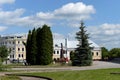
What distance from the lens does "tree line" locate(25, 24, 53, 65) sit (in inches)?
2242

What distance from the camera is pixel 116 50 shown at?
509 feet

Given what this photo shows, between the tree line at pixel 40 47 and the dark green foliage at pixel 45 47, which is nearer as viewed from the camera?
the dark green foliage at pixel 45 47

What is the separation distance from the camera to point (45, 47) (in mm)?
57156

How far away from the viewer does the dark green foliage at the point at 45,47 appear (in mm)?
56688

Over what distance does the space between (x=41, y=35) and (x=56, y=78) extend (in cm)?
3360

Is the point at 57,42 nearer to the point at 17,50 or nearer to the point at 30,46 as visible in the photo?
the point at 17,50

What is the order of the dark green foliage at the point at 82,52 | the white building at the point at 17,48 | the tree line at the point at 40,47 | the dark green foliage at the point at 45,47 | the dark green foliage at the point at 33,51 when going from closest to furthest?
1. the dark green foliage at the point at 82,52
2. the dark green foliage at the point at 45,47
3. the tree line at the point at 40,47
4. the dark green foliage at the point at 33,51
5. the white building at the point at 17,48

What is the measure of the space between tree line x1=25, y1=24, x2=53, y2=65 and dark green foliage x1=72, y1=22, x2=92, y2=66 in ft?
15.3

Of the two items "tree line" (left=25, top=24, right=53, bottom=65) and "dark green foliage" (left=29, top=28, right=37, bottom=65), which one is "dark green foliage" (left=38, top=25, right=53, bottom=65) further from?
"dark green foliage" (left=29, top=28, right=37, bottom=65)

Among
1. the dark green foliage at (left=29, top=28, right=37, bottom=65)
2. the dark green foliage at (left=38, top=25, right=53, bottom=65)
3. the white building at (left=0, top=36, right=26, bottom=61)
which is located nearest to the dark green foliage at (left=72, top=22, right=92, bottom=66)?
the dark green foliage at (left=38, top=25, right=53, bottom=65)

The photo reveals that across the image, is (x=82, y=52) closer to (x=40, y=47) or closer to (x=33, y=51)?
(x=40, y=47)

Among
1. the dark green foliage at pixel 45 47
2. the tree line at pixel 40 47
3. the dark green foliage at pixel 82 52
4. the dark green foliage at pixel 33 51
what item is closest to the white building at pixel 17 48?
the tree line at pixel 40 47

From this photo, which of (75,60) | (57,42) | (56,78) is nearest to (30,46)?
(75,60)

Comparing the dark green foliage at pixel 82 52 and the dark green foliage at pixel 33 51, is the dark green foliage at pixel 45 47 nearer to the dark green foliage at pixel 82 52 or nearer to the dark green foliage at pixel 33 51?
the dark green foliage at pixel 33 51
